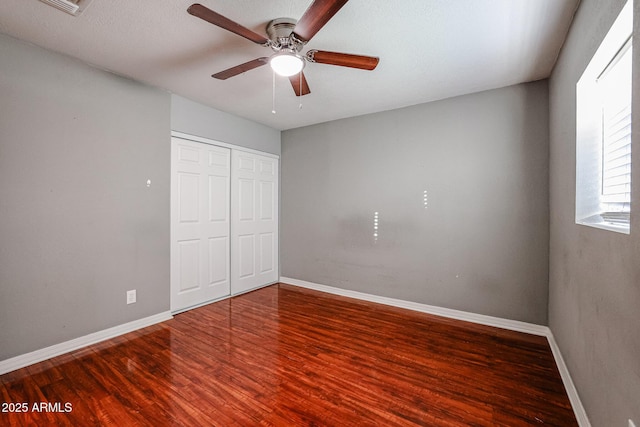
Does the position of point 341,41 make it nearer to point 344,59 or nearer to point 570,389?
point 344,59

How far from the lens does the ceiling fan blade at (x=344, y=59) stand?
1923 mm

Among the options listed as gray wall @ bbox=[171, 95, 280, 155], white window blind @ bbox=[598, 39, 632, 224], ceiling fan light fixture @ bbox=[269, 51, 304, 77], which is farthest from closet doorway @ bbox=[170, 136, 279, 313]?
white window blind @ bbox=[598, 39, 632, 224]

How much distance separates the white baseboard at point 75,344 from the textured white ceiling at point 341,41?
240 centimetres

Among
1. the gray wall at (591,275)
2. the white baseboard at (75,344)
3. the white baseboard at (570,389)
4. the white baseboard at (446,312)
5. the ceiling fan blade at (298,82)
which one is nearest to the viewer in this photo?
the gray wall at (591,275)

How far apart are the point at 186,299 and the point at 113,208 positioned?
1.31 m

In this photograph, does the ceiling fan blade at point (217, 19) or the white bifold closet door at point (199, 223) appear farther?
the white bifold closet door at point (199, 223)

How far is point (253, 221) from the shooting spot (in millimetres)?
4188

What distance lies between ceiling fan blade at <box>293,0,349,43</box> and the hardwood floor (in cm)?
222

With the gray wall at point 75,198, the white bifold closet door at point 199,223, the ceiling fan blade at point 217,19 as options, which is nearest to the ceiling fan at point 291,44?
the ceiling fan blade at point 217,19

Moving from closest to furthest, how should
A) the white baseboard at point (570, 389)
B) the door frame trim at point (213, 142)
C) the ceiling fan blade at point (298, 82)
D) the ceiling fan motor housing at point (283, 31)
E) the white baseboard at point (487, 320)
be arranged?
the white baseboard at point (570, 389), the white baseboard at point (487, 320), the ceiling fan motor housing at point (283, 31), the ceiling fan blade at point (298, 82), the door frame trim at point (213, 142)

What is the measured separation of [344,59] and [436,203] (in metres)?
2.00

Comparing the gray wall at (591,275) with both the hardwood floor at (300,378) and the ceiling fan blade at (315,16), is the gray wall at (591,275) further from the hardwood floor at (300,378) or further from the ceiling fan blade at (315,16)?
the ceiling fan blade at (315,16)

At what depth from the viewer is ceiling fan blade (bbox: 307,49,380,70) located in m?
1.92

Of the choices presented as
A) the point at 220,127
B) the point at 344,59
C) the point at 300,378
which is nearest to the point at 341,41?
the point at 344,59
